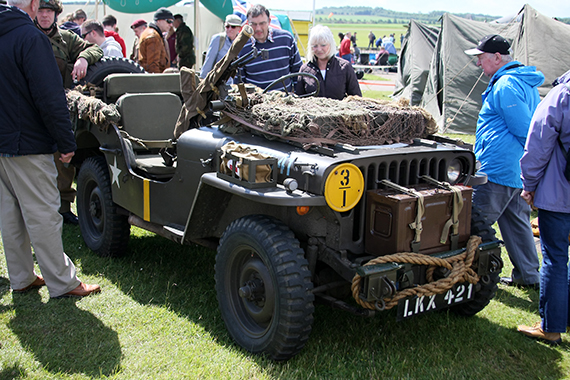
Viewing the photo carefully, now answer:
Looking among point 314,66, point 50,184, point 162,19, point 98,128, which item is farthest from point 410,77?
point 50,184

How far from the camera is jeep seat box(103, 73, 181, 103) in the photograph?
5.18 meters

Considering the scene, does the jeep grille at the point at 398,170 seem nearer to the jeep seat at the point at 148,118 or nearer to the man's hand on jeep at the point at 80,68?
the jeep seat at the point at 148,118

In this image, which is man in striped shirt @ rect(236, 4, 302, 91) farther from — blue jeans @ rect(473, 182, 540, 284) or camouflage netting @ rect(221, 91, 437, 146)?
blue jeans @ rect(473, 182, 540, 284)

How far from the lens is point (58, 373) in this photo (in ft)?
10.5

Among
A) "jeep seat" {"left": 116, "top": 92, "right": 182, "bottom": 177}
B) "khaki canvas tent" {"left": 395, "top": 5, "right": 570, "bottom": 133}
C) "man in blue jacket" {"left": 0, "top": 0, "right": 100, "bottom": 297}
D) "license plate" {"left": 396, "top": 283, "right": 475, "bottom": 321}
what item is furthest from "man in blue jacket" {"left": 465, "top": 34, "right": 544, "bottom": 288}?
"khaki canvas tent" {"left": 395, "top": 5, "right": 570, "bottom": 133}

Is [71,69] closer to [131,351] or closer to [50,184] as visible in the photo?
[50,184]

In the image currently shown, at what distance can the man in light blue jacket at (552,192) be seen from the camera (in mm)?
3455

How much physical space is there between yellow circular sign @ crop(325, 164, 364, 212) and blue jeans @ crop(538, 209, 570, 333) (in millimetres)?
1439

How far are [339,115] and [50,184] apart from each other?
2191 mm

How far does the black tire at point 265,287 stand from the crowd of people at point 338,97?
1342mm

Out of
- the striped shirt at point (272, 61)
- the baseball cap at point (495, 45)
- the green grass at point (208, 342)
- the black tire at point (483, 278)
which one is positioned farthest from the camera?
the striped shirt at point (272, 61)

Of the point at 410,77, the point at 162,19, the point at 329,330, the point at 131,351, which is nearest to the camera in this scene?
the point at 131,351

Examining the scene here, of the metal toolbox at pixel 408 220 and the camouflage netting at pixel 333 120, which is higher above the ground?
the camouflage netting at pixel 333 120

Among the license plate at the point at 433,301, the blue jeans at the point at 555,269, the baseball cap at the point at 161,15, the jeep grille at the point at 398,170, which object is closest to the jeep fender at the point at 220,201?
the jeep grille at the point at 398,170
